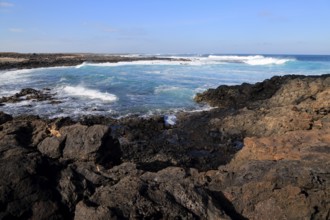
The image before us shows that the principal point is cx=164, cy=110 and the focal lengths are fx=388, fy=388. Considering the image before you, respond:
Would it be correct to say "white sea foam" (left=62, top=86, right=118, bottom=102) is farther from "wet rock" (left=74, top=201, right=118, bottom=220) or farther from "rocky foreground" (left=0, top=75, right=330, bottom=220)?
"wet rock" (left=74, top=201, right=118, bottom=220)

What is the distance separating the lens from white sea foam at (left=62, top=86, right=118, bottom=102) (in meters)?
22.6

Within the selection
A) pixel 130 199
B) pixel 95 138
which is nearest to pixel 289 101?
pixel 95 138

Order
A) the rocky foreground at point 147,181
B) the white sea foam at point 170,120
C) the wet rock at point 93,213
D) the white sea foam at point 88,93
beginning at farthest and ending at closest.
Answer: the white sea foam at point 88,93 → the white sea foam at point 170,120 → the rocky foreground at point 147,181 → the wet rock at point 93,213

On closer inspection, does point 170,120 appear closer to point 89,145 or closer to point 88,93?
point 89,145

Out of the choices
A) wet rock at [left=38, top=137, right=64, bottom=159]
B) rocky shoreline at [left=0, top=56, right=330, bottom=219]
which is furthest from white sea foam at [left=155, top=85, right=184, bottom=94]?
wet rock at [left=38, top=137, right=64, bottom=159]

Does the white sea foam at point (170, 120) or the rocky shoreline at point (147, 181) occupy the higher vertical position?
the rocky shoreline at point (147, 181)

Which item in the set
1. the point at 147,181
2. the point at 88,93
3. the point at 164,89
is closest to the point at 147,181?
the point at 147,181

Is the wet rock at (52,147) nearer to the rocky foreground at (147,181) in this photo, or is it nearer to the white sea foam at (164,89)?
the rocky foreground at (147,181)

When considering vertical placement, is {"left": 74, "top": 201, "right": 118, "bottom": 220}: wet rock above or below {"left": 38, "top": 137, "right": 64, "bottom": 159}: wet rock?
Result: above

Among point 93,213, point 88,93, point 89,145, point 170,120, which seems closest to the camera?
point 93,213

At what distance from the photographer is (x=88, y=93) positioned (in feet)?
81.7

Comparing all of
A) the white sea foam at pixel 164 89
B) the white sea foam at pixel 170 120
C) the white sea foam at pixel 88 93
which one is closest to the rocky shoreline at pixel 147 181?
the white sea foam at pixel 170 120

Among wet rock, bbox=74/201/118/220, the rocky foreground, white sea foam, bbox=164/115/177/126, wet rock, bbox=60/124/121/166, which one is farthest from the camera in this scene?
white sea foam, bbox=164/115/177/126

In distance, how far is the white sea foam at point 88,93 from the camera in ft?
74.0
